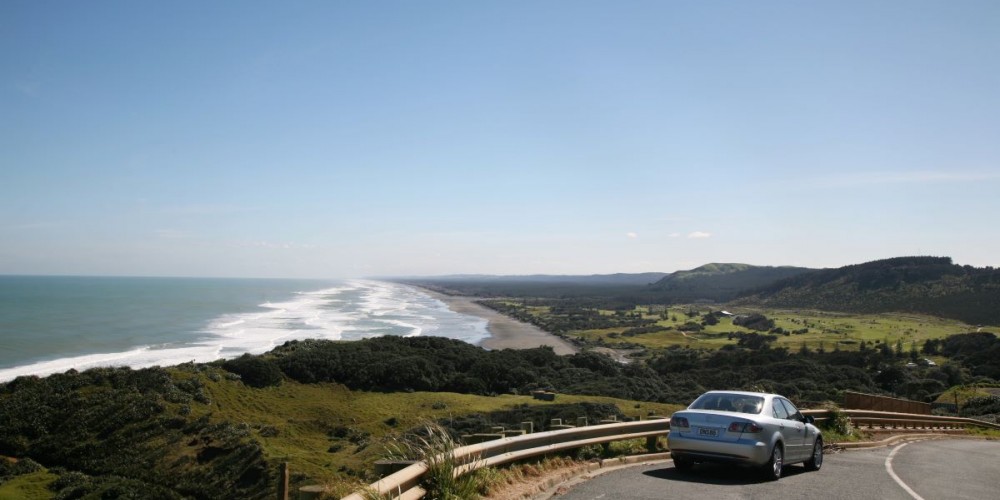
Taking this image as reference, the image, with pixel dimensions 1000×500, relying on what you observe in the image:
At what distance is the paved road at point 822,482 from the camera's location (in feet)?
30.6

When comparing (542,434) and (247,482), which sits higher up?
(542,434)

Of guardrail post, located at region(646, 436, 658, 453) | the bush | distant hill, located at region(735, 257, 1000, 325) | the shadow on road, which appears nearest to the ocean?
the bush

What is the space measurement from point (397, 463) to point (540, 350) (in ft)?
137

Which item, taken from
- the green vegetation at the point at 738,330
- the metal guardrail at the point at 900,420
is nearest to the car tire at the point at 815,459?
the metal guardrail at the point at 900,420

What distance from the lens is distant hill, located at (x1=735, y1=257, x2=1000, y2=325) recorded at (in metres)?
105

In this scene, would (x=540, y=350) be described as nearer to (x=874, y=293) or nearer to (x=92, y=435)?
(x=92, y=435)

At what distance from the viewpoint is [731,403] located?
1130cm

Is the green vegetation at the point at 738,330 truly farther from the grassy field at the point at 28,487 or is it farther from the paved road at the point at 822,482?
the grassy field at the point at 28,487

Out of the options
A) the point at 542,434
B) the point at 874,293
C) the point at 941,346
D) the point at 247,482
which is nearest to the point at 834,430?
the point at 542,434

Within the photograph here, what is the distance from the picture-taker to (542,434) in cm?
999

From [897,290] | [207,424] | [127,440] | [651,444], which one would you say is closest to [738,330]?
[897,290]

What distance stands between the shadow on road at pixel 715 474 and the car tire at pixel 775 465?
141 millimetres

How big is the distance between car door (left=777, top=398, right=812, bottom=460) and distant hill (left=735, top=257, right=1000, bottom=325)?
9949 cm

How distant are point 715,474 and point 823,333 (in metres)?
84.5
